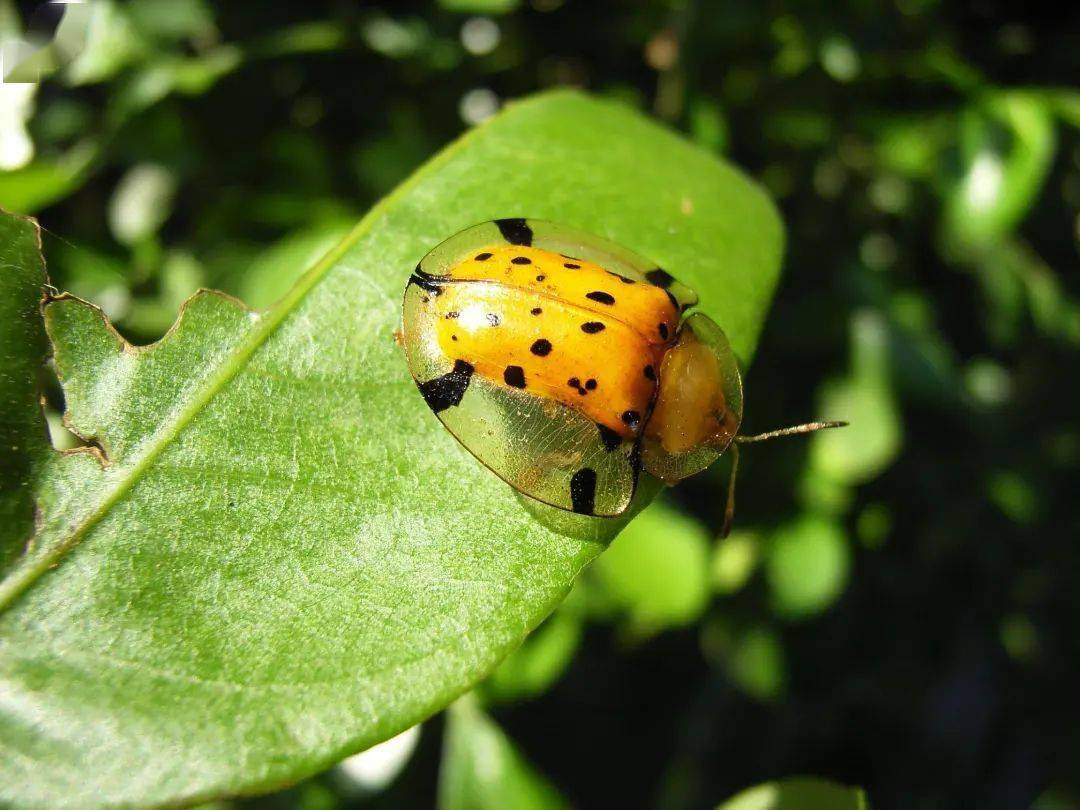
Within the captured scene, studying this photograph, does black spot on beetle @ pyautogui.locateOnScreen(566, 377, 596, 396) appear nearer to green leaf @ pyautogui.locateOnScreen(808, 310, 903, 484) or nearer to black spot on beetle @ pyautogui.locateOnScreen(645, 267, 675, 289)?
black spot on beetle @ pyautogui.locateOnScreen(645, 267, 675, 289)

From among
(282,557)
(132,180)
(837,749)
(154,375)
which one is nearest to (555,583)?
(282,557)

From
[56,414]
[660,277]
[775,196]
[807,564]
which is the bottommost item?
[807,564]

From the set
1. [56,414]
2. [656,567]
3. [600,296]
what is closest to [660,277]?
[600,296]

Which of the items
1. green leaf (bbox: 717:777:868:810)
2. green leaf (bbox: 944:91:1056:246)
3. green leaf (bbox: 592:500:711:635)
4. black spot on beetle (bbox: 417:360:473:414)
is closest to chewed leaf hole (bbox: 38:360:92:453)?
black spot on beetle (bbox: 417:360:473:414)

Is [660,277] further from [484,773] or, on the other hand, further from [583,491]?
[484,773]

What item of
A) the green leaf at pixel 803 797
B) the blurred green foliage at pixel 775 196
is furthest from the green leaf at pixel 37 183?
the green leaf at pixel 803 797

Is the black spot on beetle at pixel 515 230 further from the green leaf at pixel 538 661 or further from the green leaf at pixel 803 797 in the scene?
the green leaf at pixel 803 797

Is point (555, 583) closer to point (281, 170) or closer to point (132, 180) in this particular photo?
point (281, 170)
